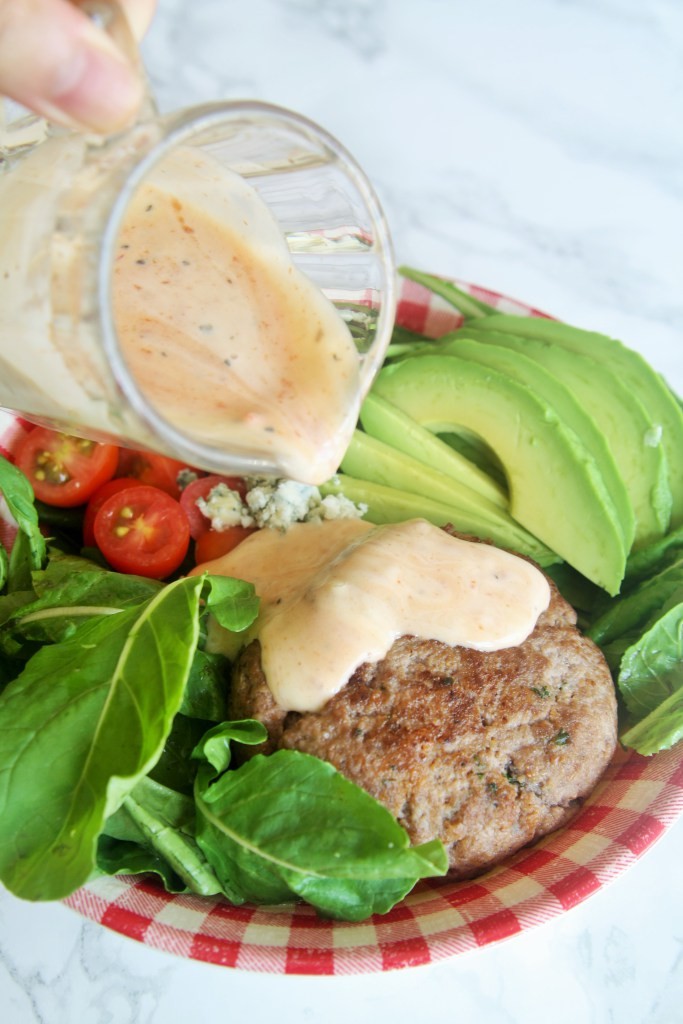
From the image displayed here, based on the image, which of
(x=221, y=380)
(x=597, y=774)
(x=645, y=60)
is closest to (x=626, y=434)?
(x=597, y=774)

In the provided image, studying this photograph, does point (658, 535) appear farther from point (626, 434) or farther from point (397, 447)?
point (397, 447)

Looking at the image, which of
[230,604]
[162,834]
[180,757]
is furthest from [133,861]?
[230,604]

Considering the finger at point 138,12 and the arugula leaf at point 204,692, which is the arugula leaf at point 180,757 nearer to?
the arugula leaf at point 204,692

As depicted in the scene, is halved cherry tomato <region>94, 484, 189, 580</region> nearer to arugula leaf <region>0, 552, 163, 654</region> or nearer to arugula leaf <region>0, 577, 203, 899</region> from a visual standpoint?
arugula leaf <region>0, 552, 163, 654</region>

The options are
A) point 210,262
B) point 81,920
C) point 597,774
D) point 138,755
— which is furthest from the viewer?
point 81,920

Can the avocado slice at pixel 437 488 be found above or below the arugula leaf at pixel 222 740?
above

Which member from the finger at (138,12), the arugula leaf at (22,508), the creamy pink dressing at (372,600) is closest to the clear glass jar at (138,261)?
the finger at (138,12)
